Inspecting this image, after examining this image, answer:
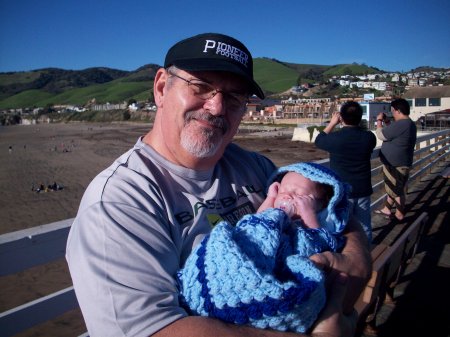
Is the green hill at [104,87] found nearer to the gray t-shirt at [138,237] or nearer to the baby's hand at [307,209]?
the baby's hand at [307,209]

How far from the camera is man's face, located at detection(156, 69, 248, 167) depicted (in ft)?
5.24

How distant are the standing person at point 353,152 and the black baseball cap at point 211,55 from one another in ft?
A: 8.81

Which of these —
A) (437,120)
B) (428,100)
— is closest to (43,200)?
(437,120)

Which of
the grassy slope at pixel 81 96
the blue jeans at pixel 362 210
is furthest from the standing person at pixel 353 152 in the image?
the grassy slope at pixel 81 96

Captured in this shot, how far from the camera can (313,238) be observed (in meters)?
1.63

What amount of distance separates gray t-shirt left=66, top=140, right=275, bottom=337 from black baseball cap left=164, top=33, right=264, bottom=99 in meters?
0.45

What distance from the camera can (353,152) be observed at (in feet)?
13.3

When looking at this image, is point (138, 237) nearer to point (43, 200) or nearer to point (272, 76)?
point (43, 200)

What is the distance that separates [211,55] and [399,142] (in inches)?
198

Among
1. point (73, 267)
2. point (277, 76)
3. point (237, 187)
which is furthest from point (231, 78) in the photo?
point (277, 76)

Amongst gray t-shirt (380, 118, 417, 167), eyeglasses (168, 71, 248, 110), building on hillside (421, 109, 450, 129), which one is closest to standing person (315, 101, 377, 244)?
gray t-shirt (380, 118, 417, 167)

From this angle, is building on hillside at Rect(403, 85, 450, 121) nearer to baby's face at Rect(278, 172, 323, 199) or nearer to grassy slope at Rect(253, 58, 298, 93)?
baby's face at Rect(278, 172, 323, 199)

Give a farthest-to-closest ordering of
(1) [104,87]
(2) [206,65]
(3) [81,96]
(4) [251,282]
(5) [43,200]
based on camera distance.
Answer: (1) [104,87], (3) [81,96], (5) [43,200], (2) [206,65], (4) [251,282]

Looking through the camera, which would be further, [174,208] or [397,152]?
[397,152]
